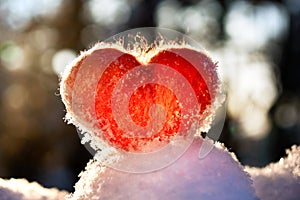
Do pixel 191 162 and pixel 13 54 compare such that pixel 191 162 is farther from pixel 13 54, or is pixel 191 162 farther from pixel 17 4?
pixel 13 54

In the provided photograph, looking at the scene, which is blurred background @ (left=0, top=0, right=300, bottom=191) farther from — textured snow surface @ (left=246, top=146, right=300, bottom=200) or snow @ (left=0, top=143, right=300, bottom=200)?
snow @ (left=0, top=143, right=300, bottom=200)

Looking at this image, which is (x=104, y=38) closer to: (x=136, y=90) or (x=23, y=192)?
(x=23, y=192)

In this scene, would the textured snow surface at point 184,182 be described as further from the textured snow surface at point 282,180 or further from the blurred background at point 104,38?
the blurred background at point 104,38

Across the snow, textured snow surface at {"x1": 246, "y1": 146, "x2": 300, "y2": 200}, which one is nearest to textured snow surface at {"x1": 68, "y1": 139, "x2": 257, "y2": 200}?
the snow

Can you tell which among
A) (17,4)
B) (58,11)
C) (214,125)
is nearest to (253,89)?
(58,11)

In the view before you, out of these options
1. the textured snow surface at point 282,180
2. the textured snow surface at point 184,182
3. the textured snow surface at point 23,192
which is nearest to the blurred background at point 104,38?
the textured snow surface at point 282,180

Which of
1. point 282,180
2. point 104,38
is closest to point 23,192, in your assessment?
point 282,180
